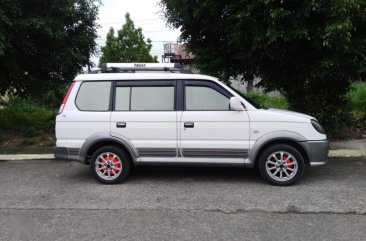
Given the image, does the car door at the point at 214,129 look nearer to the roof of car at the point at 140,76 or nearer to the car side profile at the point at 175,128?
the car side profile at the point at 175,128

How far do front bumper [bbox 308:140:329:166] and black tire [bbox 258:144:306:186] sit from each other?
16 cm

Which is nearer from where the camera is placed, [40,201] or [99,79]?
[40,201]

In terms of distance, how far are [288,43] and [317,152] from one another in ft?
9.77

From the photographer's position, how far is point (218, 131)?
7.01 m

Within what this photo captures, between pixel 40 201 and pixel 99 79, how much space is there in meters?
2.21

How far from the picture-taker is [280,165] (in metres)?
7.00

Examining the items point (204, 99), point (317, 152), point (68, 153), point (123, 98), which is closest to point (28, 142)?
point (68, 153)

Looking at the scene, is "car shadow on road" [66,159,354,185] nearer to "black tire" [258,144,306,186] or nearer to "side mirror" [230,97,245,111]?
"black tire" [258,144,306,186]

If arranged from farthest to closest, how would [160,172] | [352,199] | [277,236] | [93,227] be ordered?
[160,172] → [352,199] → [93,227] → [277,236]

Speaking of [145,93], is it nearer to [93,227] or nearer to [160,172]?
[160,172]

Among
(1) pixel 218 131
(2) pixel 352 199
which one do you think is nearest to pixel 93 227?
(1) pixel 218 131

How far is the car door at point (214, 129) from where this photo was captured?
276 inches

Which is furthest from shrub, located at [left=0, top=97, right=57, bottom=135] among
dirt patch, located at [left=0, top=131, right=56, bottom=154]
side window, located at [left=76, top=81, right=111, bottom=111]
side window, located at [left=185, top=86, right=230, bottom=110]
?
side window, located at [left=185, top=86, right=230, bottom=110]

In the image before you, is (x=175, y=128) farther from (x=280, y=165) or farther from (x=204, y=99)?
(x=280, y=165)
